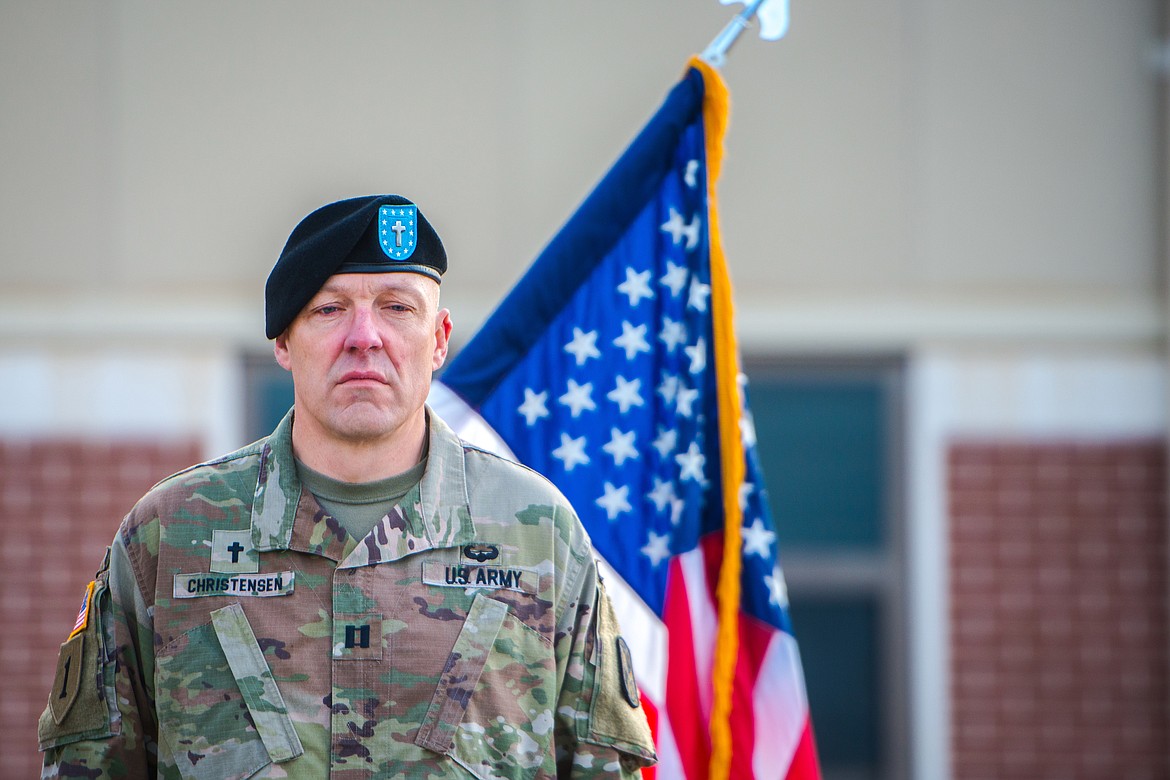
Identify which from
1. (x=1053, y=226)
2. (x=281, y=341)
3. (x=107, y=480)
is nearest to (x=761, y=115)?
(x=1053, y=226)

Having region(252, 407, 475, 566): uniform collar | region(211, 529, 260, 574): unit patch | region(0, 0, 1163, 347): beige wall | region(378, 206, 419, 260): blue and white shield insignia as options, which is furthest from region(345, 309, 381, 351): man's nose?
region(0, 0, 1163, 347): beige wall

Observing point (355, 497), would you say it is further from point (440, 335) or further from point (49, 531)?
point (49, 531)

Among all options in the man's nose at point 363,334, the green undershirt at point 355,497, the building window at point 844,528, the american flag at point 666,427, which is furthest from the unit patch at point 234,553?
the building window at point 844,528

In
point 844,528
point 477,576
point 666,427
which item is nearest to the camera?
point 477,576

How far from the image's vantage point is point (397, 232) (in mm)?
1932

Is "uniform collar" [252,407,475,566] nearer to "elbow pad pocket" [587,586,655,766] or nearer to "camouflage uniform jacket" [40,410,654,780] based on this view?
"camouflage uniform jacket" [40,410,654,780]

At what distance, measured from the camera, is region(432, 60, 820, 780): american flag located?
103 inches

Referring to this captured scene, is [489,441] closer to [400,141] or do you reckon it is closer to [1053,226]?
[400,141]

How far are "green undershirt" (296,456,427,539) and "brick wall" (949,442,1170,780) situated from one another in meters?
3.17

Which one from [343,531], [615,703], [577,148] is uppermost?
[577,148]

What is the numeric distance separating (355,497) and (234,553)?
20 centimetres

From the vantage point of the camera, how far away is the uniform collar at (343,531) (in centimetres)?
191

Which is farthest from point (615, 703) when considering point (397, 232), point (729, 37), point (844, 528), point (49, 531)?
point (49, 531)

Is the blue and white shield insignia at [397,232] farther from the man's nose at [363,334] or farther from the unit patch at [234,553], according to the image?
the unit patch at [234,553]
